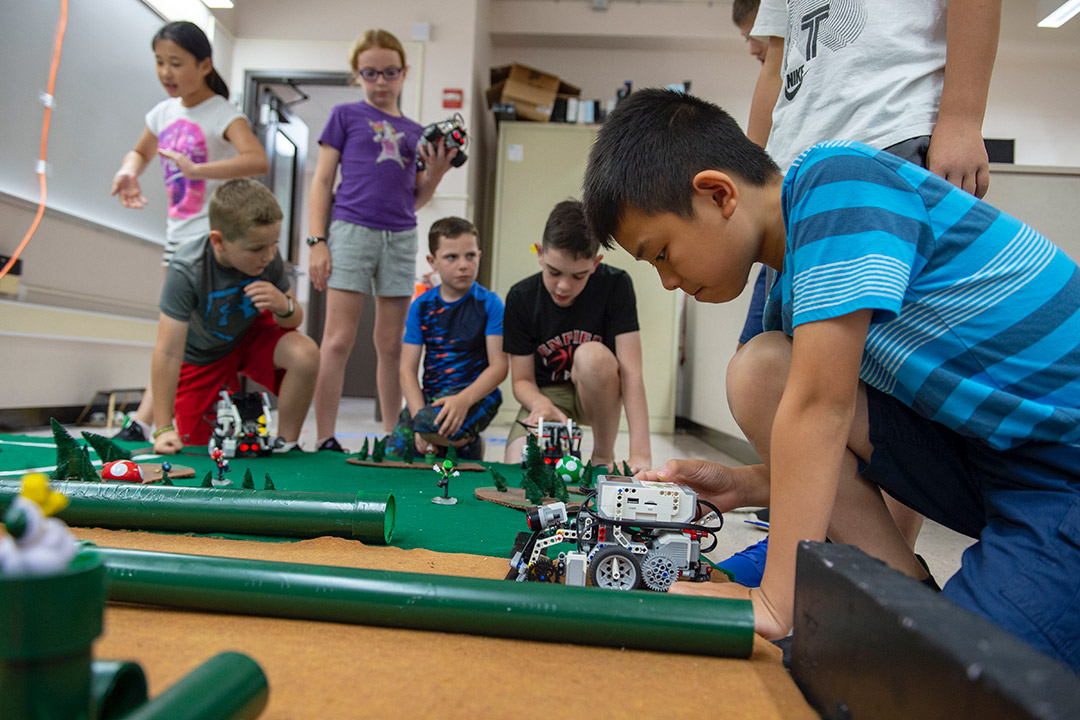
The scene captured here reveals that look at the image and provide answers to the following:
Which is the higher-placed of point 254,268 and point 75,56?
point 75,56

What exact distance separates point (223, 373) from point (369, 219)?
78cm

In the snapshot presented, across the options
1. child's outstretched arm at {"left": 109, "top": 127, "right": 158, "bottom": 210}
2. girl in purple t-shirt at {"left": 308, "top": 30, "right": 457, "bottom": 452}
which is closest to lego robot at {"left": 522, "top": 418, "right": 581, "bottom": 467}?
Answer: girl in purple t-shirt at {"left": 308, "top": 30, "right": 457, "bottom": 452}

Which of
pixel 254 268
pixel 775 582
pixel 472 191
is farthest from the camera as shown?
pixel 472 191

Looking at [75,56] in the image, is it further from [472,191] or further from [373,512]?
[373,512]

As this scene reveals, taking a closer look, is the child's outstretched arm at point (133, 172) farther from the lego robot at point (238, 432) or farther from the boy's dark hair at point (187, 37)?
the lego robot at point (238, 432)

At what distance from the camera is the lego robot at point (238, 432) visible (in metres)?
1.97

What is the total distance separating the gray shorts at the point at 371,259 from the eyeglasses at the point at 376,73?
59 cm

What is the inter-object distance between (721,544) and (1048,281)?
2.88 ft

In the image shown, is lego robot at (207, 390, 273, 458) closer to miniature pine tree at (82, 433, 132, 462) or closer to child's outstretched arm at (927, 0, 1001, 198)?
miniature pine tree at (82, 433, 132, 462)

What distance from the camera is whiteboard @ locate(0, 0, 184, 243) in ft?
9.64

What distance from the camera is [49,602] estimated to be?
354mm

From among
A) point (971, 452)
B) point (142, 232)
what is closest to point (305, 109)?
point (142, 232)

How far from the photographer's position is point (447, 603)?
0.66 meters

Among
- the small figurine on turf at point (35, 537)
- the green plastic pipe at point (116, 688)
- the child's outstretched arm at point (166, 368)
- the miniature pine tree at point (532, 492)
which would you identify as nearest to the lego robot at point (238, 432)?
the child's outstretched arm at point (166, 368)
